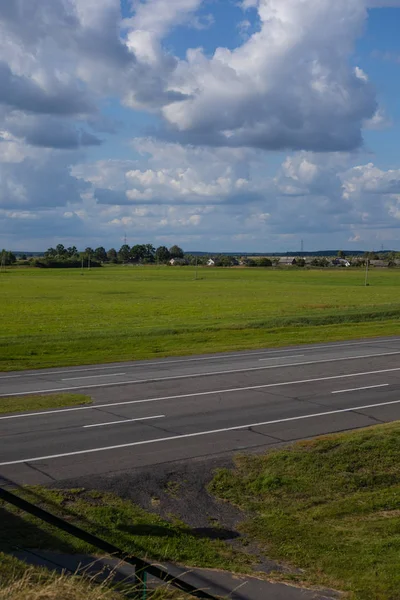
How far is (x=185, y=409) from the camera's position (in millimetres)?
19266

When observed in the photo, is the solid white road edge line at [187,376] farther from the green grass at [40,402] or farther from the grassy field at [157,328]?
the grassy field at [157,328]

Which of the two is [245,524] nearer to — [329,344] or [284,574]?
[284,574]

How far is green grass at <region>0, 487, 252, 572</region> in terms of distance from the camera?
9.67m

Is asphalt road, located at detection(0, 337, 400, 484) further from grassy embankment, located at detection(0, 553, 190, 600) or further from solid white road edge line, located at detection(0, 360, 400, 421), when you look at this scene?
grassy embankment, located at detection(0, 553, 190, 600)

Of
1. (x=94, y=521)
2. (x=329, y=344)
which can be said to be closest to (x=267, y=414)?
(x=94, y=521)

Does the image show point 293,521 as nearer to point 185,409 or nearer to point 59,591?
point 59,591

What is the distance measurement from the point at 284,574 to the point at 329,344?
26.9m

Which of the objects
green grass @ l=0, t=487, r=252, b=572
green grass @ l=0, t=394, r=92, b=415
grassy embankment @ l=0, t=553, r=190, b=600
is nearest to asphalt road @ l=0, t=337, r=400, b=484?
green grass @ l=0, t=394, r=92, b=415

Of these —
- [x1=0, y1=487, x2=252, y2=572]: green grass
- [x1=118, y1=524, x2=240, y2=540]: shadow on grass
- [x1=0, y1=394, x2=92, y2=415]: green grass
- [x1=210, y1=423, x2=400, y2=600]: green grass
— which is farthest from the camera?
[x1=0, y1=394, x2=92, y2=415]: green grass

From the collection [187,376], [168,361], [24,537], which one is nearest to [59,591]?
[24,537]

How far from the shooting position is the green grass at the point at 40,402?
63.1ft

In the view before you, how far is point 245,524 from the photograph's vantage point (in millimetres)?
11258

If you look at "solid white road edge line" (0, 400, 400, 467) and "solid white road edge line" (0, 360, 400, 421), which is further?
"solid white road edge line" (0, 360, 400, 421)

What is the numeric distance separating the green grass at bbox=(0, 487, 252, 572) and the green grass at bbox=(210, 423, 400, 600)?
0.85 metres
